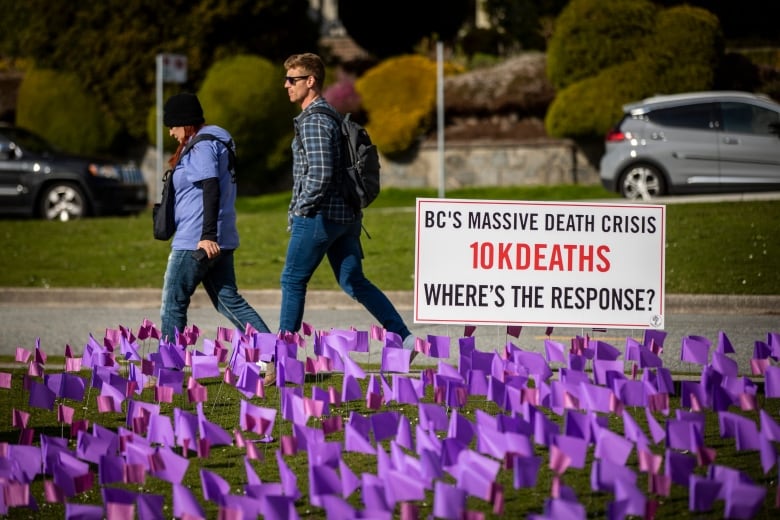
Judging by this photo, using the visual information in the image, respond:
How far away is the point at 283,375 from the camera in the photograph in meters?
6.16

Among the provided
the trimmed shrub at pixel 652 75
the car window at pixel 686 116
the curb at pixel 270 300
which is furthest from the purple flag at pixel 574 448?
the trimmed shrub at pixel 652 75

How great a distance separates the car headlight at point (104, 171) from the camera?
19922 millimetres

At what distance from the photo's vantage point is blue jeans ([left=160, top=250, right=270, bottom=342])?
7207 mm

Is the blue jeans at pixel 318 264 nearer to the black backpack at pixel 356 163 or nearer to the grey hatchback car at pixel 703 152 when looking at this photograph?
the black backpack at pixel 356 163

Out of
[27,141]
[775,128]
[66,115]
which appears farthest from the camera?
[66,115]

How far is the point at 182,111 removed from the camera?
7180mm

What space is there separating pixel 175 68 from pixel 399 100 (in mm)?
4551

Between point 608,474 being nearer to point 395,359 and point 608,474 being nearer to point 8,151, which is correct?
point 395,359

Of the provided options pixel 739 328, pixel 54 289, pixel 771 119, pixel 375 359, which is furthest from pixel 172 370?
pixel 771 119

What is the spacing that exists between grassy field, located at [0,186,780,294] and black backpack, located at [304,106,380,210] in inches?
196

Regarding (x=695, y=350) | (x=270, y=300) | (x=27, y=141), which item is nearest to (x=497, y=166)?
(x=27, y=141)

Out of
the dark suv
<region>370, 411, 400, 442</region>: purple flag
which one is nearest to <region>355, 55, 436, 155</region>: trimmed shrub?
the dark suv

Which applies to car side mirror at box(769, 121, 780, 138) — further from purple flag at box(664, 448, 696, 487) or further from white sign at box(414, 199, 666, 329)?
purple flag at box(664, 448, 696, 487)

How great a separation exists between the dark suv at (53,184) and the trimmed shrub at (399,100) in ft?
18.9
